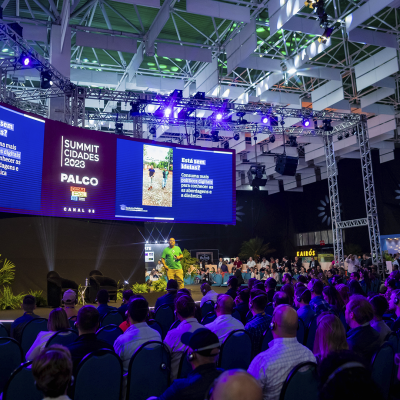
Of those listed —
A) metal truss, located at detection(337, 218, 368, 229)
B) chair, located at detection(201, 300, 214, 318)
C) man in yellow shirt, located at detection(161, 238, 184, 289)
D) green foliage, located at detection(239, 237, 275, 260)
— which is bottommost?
chair, located at detection(201, 300, 214, 318)

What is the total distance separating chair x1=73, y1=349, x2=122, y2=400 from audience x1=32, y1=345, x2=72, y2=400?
74 centimetres

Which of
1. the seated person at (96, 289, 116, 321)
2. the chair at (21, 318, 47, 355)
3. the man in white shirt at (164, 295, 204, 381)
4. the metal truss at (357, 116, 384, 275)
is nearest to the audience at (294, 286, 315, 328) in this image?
the man in white shirt at (164, 295, 204, 381)

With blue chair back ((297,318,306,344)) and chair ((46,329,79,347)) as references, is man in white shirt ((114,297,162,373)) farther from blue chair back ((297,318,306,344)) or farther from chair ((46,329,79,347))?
blue chair back ((297,318,306,344))

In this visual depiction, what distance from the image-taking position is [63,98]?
10602 mm

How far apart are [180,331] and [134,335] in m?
0.38

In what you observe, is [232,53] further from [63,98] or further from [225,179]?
[63,98]

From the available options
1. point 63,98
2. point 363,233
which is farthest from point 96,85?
point 363,233

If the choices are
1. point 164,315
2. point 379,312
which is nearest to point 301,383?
point 379,312

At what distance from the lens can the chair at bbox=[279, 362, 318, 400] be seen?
2113 millimetres

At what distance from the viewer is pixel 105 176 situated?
9.76 meters

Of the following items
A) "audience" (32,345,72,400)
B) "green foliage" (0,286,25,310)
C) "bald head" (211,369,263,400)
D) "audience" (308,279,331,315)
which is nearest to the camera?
"bald head" (211,369,263,400)

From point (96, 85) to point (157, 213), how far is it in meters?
5.59

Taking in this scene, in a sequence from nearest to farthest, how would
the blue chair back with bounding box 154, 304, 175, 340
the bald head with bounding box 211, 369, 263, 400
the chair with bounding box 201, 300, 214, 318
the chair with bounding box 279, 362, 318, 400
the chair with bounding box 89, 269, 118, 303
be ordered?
the bald head with bounding box 211, 369, 263, 400 → the chair with bounding box 279, 362, 318, 400 → the blue chair back with bounding box 154, 304, 175, 340 → the chair with bounding box 201, 300, 214, 318 → the chair with bounding box 89, 269, 118, 303

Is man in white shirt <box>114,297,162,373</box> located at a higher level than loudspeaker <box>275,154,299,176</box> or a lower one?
lower
